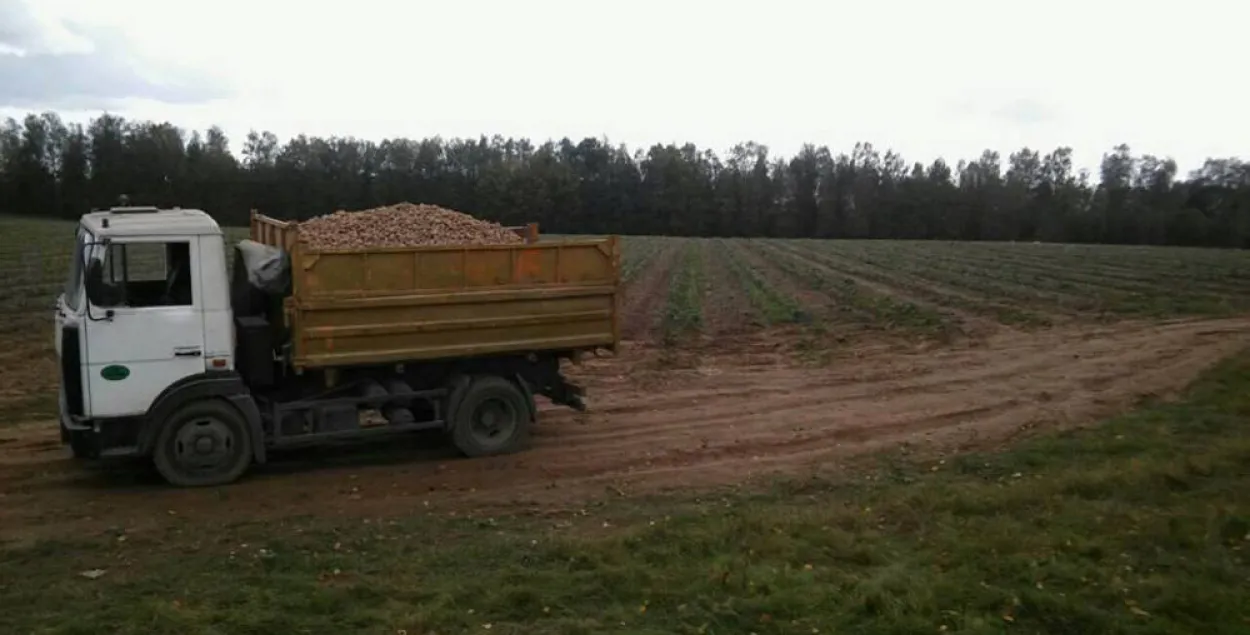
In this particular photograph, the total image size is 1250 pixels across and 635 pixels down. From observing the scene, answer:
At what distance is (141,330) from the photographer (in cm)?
864

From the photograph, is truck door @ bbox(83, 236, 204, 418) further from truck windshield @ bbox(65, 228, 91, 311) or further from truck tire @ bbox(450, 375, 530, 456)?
truck tire @ bbox(450, 375, 530, 456)

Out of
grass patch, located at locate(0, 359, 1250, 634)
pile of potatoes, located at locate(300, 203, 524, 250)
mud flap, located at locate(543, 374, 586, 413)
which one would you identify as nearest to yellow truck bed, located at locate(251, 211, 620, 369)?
pile of potatoes, located at locate(300, 203, 524, 250)

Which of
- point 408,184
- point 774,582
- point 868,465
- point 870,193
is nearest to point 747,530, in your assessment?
point 774,582

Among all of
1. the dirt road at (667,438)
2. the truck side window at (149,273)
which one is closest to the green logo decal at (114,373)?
the truck side window at (149,273)

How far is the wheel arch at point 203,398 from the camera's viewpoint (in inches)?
345

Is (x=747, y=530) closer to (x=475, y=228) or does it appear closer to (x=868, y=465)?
(x=868, y=465)

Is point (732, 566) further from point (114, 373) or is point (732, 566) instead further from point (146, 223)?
point (146, 223)

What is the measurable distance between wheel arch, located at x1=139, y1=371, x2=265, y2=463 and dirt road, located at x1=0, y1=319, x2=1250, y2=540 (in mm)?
464

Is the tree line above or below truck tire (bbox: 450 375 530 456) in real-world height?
above

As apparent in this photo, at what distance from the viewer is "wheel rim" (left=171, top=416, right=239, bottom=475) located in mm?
8945

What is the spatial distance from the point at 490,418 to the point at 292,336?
7.32 ft

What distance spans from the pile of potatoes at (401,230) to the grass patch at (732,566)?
9.59ft

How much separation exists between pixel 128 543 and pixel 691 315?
16.5 metres

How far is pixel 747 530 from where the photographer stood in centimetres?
741
